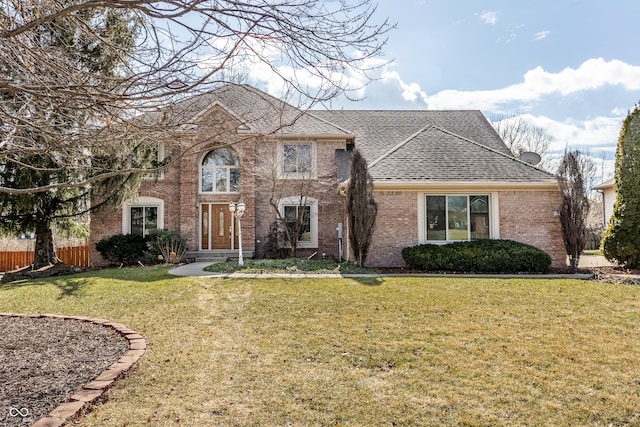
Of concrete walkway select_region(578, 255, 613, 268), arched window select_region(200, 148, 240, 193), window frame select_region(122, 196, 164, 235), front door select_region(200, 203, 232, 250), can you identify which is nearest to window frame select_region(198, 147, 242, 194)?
arched window select_region(200, 148, 240, 193)

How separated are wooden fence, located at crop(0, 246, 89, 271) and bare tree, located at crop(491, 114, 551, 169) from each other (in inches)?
1292

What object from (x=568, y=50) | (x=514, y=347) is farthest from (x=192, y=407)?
(x=568, y=50)

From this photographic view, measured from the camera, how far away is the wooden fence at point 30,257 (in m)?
17.9

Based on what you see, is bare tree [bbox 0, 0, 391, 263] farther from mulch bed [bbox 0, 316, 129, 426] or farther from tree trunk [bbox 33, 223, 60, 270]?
tree trunk [bbox 33, 223, 60, 270]

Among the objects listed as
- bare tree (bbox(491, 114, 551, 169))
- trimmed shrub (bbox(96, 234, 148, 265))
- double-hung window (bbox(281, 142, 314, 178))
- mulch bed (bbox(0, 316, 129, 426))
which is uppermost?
bare tree (bbox(491, 114, 551, 169))

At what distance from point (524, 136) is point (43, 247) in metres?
36.1

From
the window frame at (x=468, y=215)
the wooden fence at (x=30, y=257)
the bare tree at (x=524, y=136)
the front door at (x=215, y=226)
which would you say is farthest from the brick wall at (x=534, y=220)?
the bare tree at (x=524, y=136)

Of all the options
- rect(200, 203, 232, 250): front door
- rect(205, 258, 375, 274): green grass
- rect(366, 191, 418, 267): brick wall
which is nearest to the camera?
rect(205, 258, 375, 274): green grass

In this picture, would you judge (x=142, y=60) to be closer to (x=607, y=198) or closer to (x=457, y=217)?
(x=457, y=217)

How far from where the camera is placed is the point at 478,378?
4.33 m

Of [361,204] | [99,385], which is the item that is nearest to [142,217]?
[361,204]

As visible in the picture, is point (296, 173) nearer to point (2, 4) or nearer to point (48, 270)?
point (48, 270)

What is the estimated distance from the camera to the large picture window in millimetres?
14375

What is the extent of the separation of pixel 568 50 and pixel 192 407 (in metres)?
15.0
